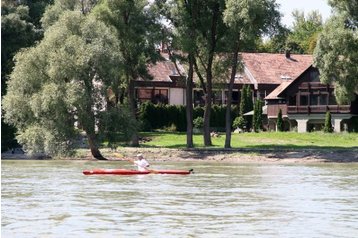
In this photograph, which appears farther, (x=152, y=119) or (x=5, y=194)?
(x=152, y=119)

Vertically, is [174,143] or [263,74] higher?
[263,74]

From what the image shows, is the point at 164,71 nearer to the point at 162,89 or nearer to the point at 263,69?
the point at 162,89

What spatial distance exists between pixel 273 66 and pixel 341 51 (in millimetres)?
44210

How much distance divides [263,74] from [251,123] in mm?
13432

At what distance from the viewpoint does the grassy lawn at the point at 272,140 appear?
76250 mm

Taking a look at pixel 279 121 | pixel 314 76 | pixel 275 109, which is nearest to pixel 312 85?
pixel 314 76

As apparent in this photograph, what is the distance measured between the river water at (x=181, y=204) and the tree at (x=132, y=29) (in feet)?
73.8

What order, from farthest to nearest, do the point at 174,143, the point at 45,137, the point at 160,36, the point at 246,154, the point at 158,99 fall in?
the point at 158,99
the point at 174,143
the point at 160,36
the point at 246,154
the point at 45,137

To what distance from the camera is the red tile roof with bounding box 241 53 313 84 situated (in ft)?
360

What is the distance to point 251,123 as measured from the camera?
322 ft

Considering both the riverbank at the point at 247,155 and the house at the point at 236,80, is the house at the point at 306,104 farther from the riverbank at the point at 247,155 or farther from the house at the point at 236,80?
the riverbank at the point at 247,155

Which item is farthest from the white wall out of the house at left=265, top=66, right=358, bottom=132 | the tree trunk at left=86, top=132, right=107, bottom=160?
the tree trunk at left=86, top=132, right=107, bottom=160

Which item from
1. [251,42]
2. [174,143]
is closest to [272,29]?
[251,42]

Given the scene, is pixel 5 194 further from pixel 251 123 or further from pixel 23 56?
pixel 251 123
